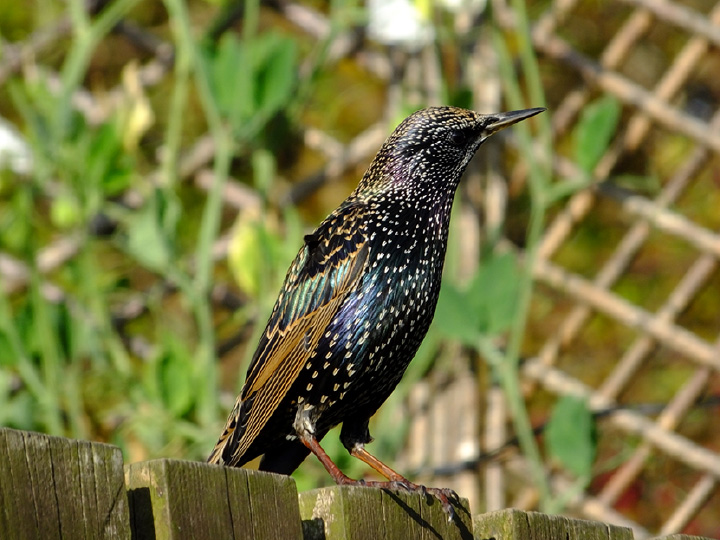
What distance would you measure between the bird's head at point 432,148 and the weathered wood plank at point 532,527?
107 centimetres

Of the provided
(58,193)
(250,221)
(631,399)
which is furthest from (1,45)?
(631,399)

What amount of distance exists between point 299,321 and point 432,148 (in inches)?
23.2

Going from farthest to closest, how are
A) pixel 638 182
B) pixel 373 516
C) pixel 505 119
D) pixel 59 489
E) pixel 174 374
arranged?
pixel 638 182 → pixel 174 374 → pixel 505 119 → pixel 373 516 → pixel 59 489

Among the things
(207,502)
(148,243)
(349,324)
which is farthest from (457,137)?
(207,502)

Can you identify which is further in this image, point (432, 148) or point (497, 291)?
point (497, 291)

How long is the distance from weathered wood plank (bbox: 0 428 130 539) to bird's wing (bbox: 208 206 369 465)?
109 cm

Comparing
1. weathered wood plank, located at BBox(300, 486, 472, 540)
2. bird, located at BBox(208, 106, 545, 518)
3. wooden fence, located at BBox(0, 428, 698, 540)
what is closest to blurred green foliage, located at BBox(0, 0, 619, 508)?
bird, located at BBox(208, 106, 545, 518)

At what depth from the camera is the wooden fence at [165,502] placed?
1349mm

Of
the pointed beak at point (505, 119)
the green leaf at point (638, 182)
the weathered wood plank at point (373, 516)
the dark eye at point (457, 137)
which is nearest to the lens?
the weathered wood plank at point (373, 516)

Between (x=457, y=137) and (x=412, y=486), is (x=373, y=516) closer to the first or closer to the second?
(x=412, y=486)

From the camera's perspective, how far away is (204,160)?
14.3 feet

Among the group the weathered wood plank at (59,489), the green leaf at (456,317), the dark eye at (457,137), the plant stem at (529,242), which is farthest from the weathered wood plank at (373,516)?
the plant stem at (529,242)

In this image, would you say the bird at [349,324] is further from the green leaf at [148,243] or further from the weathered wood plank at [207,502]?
the green leaf at [148,243]

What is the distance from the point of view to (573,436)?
11.9 ft
